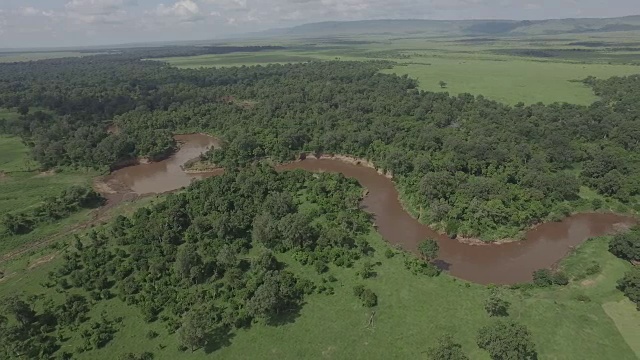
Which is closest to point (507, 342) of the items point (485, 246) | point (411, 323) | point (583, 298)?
point (411, 323)

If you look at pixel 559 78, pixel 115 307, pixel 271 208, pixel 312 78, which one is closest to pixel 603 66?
pixel 559 78

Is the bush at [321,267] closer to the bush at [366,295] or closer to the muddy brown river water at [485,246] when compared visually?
the bush at [366,295]

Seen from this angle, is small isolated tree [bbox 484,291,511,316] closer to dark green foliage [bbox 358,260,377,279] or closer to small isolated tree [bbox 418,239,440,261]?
small isolated tree [bbox 418,239,440,261]

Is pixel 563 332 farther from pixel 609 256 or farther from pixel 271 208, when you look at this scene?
pixel 271 208

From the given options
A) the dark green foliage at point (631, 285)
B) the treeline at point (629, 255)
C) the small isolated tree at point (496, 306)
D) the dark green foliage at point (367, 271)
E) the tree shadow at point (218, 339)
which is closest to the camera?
the tree shadow at point (218, 339)

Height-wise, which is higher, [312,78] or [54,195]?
[312,78]

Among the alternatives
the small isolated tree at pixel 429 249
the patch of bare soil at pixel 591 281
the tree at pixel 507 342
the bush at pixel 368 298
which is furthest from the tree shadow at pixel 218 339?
the patch of bare soil at pixel 591 281
